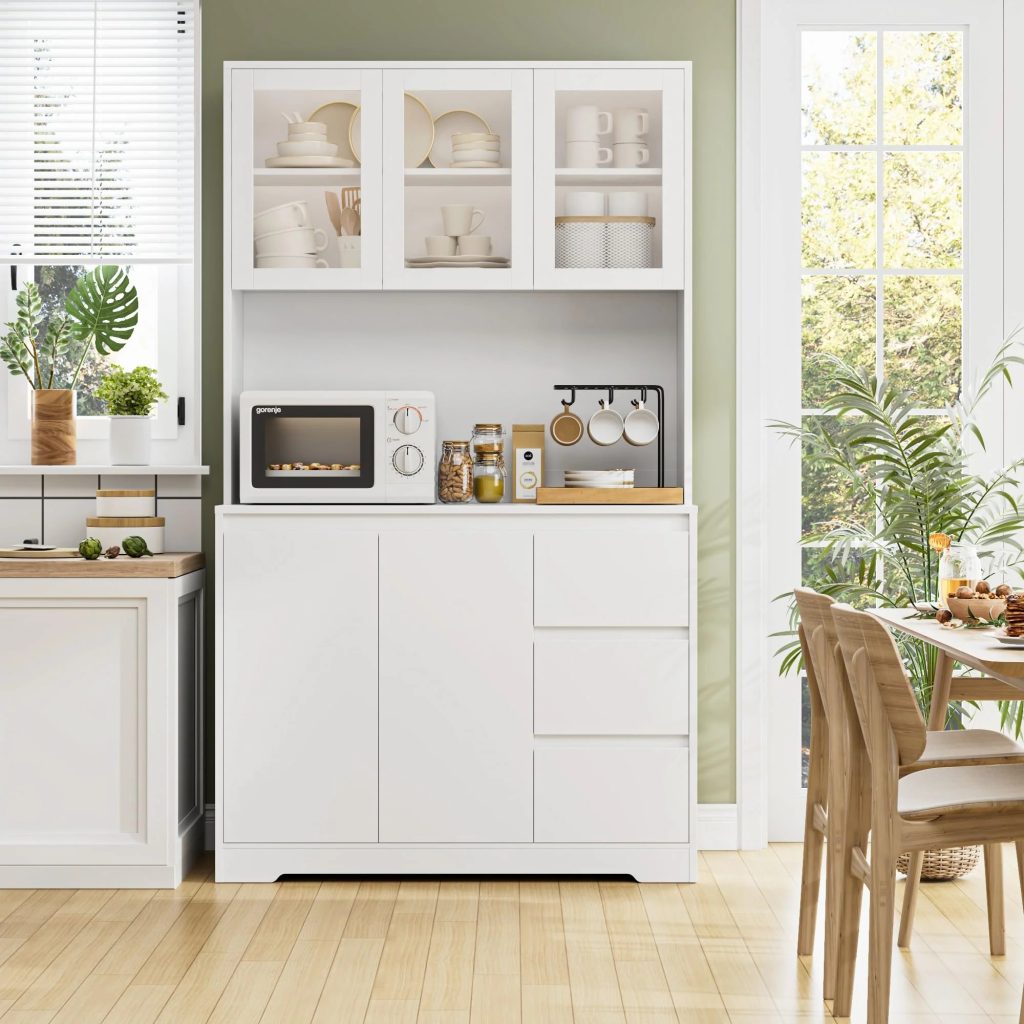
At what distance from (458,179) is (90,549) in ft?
4.81

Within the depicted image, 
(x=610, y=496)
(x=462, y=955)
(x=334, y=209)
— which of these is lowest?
(x=462, y=955)

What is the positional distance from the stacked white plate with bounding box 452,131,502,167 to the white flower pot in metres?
1.24

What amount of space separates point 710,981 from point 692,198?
214cm

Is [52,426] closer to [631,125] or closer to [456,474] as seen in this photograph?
[456,474]

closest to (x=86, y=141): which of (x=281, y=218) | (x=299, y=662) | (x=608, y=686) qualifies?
(x=281, y=218)

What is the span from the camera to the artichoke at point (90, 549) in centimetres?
303

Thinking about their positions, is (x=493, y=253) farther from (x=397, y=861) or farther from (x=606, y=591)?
(x=397, y=861)

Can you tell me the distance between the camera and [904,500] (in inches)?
122

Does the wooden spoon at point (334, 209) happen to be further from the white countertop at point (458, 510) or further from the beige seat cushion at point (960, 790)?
the beige seat cushion at point (960, 790)

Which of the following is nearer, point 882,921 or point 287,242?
point 882,921

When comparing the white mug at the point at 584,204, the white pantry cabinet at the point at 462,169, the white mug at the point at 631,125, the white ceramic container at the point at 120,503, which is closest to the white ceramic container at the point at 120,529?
the white ceramic container at the point at 120,503

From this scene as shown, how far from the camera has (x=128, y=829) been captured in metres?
3.01

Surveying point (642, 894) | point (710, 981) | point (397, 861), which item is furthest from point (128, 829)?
point (710, 981)

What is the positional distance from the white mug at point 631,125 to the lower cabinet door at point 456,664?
3.89 feet
